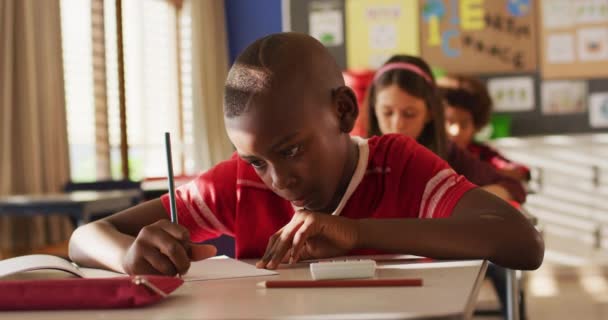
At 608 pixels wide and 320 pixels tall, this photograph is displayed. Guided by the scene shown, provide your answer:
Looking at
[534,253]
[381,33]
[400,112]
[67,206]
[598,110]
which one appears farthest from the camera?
[381,33]

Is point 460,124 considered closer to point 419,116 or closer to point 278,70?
point 419,116

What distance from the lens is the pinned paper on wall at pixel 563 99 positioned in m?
5.14

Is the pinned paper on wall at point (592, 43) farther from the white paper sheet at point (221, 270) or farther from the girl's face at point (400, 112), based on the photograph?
the white paper sheet at point (221, 270)

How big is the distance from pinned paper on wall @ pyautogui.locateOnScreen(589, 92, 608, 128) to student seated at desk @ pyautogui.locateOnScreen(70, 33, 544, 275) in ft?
13.4

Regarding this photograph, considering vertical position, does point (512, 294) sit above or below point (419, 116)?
below

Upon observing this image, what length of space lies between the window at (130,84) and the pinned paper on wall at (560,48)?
2527 millimetres

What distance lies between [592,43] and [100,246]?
181 inches

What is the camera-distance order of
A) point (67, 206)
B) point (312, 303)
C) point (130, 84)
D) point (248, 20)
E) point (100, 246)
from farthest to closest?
point (248, 20)
point (130, 84)
point (67, 206)
point (100, 246)
point (312, 303)

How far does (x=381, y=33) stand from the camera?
527 centimetres

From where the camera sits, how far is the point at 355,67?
5.29 meters

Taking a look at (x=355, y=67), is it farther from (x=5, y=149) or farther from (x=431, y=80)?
(x=431, y=80)

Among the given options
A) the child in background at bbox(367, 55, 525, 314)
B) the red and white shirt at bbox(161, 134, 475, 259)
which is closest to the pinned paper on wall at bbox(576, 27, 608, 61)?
the child in background at bbox(367, 55, 525, 314)

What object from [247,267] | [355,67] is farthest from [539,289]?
[247,267]

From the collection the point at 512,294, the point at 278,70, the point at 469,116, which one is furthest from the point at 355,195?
the point at 469,116
